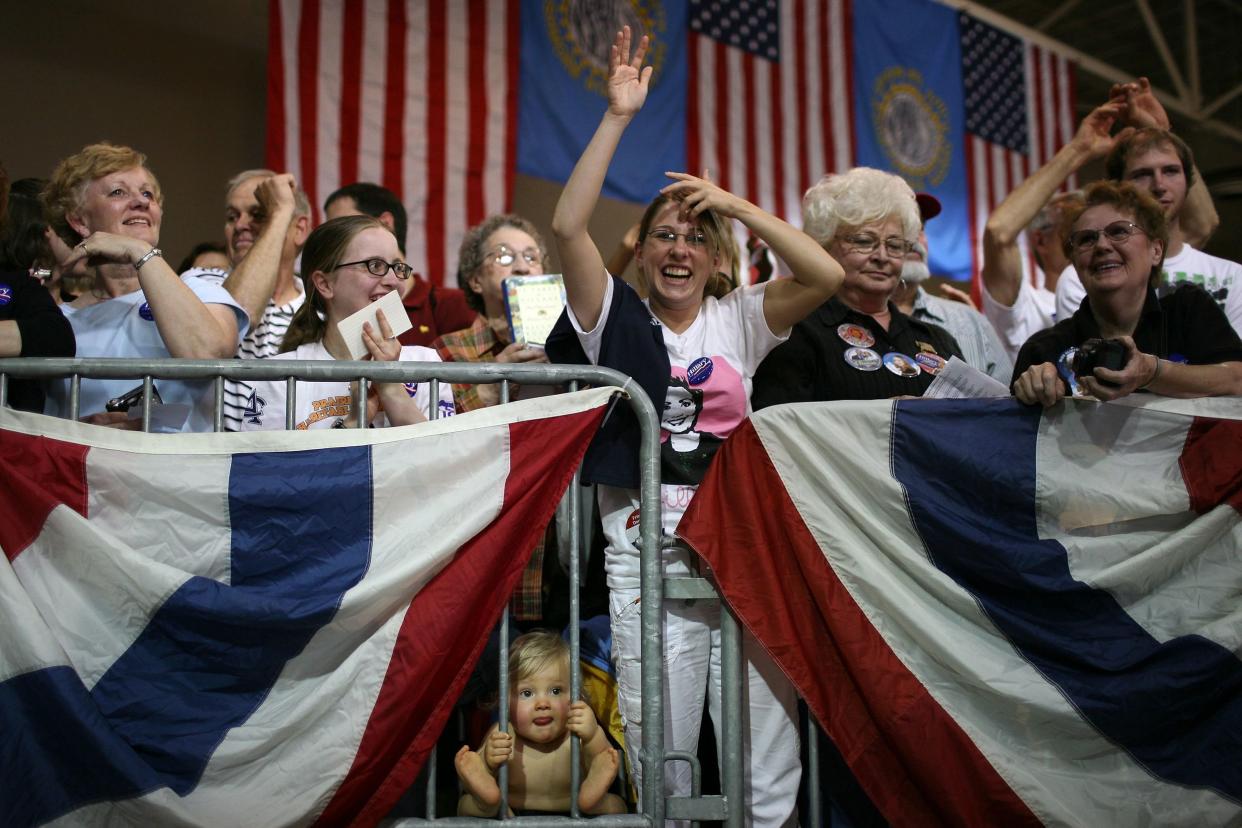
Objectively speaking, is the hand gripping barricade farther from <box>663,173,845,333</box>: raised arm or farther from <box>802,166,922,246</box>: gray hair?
<box>802,166,922,246</box>: gray hair

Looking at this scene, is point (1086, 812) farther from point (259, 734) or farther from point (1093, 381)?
point (259, 734)

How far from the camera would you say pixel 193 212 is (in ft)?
22.1

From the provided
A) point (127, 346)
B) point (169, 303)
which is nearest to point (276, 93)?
point (127, 346)

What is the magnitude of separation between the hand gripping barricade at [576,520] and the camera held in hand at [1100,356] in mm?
1077

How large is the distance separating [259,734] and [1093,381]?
2.14 meters

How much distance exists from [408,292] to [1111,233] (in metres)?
2.75

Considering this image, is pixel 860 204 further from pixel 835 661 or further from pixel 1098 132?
pixel 1098 132

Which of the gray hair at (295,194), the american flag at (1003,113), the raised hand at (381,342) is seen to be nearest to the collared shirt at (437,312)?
the gray hair at (295,194)

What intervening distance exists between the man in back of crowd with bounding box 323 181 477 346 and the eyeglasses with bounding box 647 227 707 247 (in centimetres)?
160

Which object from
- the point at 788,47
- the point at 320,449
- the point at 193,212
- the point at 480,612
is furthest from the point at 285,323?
the point at 788,47

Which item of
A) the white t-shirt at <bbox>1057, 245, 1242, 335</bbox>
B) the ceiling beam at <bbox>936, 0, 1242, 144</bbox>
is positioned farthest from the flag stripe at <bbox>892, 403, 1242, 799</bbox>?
the ceiling beam at <bbox>936, 0, 1242, 144</bbox>

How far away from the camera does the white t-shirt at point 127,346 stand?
281cm

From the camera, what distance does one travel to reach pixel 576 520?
8.36 feet

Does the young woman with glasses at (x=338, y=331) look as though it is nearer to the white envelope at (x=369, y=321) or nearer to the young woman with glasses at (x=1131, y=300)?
the white envelope at (x=369, y=321)
